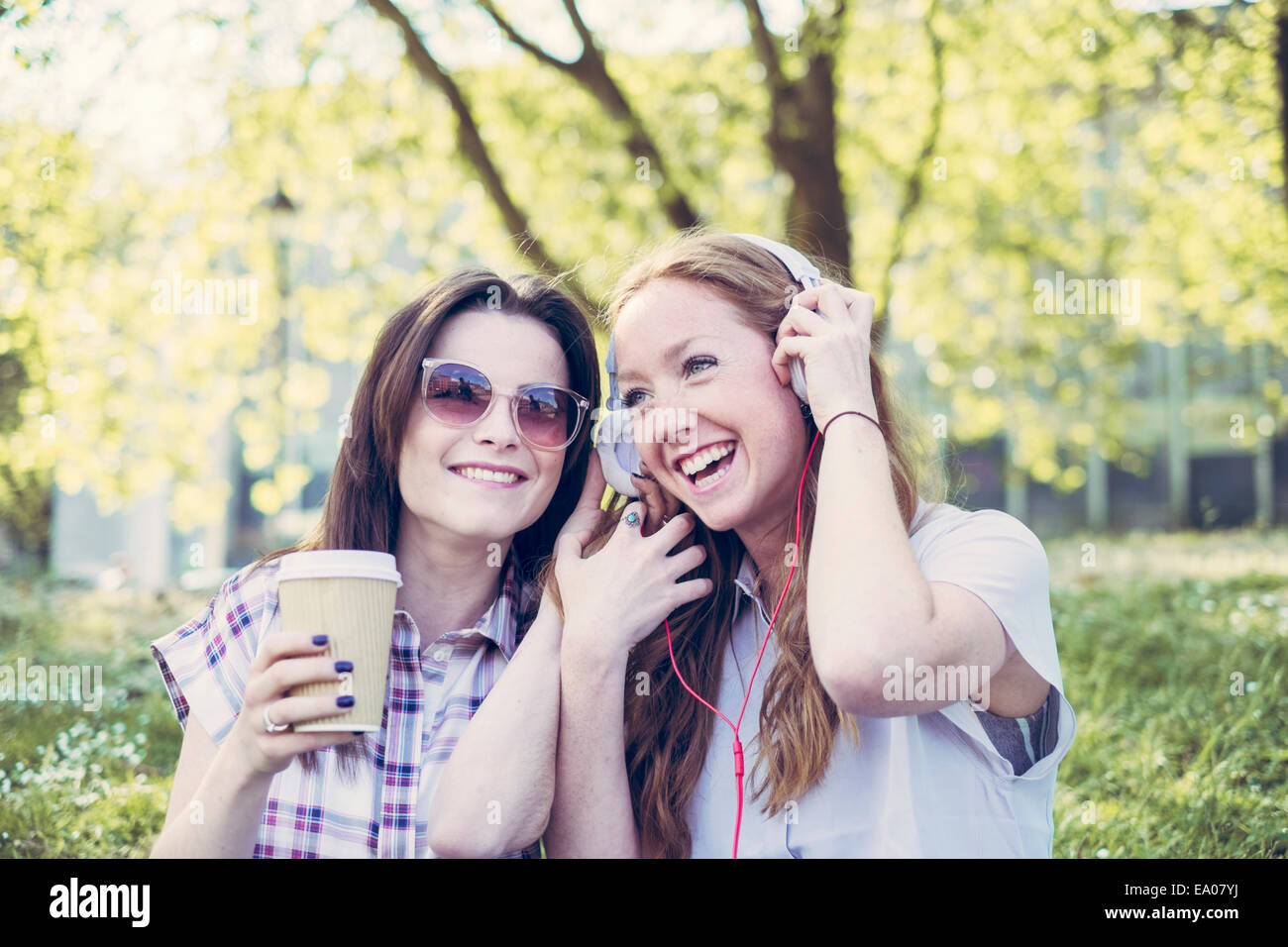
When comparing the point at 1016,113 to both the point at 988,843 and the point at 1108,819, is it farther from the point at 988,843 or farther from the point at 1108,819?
the point at 988,843

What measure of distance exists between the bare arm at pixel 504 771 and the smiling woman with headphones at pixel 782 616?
44 millimetres

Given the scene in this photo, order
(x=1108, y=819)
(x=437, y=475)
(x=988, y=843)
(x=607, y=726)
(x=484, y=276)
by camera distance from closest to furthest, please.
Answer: (x=988, y=843) → (x=607, y=726) → (x=437, y=475) → (x=484, y=276) → (x=1108, y=819)

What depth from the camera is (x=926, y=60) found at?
8.73 metres

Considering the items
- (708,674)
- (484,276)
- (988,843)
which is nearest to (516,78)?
(484,276)

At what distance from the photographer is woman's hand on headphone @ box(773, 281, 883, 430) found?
2.06m

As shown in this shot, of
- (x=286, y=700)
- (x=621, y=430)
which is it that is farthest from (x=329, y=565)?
(x=621, y=430)

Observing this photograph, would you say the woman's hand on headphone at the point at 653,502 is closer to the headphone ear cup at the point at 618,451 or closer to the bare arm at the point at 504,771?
the headphone ear cup at the point at 618,451

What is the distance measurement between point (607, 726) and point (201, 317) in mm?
7968

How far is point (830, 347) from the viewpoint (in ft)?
6.93

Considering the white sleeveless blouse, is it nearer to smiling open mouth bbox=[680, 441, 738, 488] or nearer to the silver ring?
smiling open mouth bbox=[680, 441, 738, 488]

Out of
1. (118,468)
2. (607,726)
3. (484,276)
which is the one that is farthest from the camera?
(118,468)

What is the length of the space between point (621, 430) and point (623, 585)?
1.33 feet

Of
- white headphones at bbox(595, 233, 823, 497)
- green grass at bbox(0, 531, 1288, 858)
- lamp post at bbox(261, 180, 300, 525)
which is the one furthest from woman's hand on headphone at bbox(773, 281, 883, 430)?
lamp post at bbox(261, 180, 300, 525)

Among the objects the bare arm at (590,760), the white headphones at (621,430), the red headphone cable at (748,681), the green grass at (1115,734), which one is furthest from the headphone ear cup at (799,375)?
the green grass at (1115,734)
